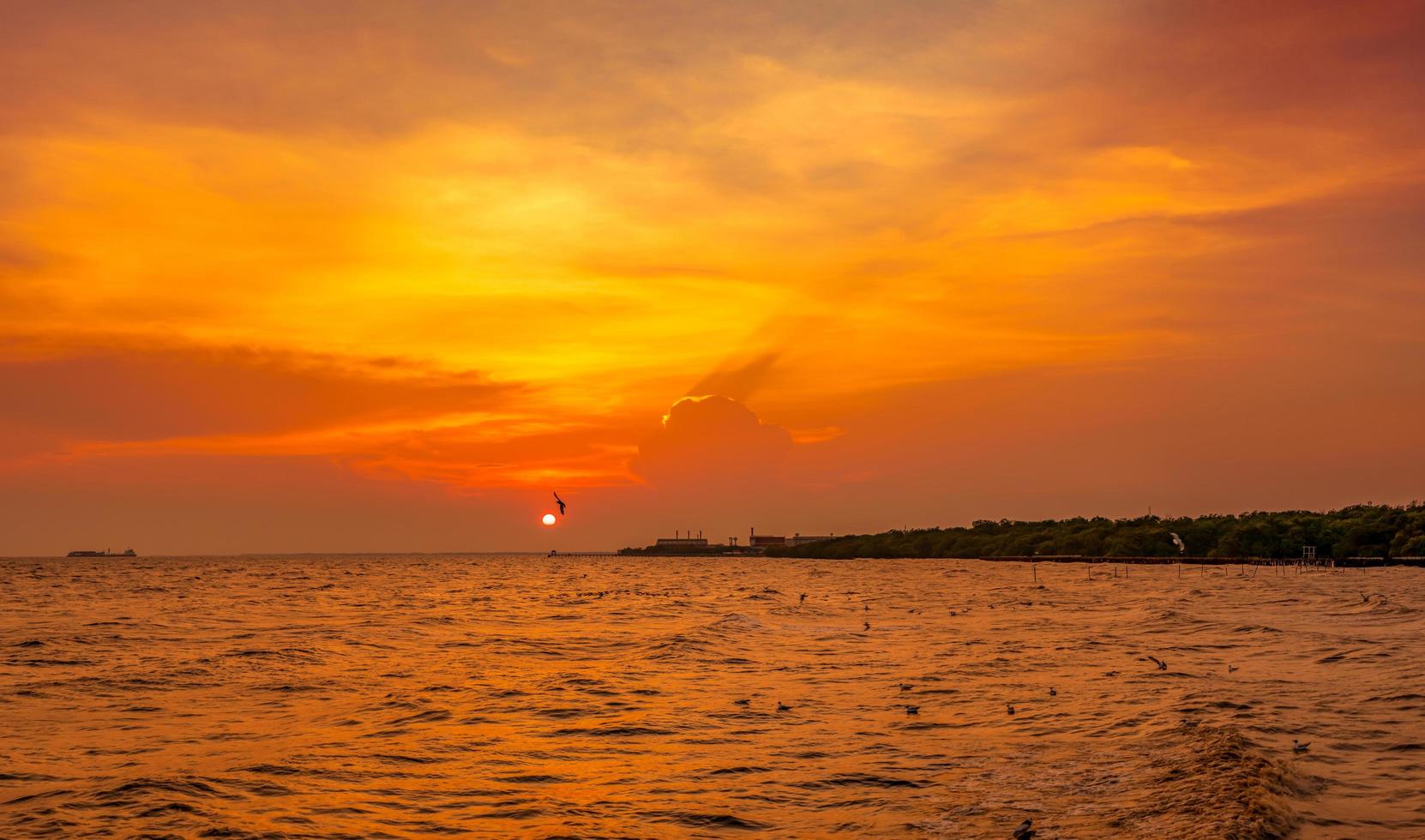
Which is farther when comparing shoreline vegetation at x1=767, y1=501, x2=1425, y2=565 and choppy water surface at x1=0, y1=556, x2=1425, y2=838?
shoreline vegetation at x1=767, y1=501, x2=1425, y2=565

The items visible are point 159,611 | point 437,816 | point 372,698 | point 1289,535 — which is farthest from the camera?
point 1289,535

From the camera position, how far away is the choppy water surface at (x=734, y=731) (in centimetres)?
1628

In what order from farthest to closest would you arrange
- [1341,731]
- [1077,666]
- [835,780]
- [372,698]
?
[1077,666] < [372,698] < [1341,731] < [835,780]

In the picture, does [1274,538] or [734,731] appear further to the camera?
[1274,538]

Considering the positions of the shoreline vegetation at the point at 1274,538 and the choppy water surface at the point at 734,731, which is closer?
the choppy water surface at the point at 734,731

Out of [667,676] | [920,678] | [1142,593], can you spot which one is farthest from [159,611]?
[1142,593]

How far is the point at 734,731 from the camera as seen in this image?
2402 centimetres

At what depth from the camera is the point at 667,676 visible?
1337 inches

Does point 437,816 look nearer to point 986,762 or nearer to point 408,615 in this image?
point 986,762

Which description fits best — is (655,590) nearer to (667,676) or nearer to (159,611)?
(159,611)

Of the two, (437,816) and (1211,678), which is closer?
(437,816)

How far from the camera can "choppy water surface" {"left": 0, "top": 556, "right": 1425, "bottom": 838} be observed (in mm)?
16281

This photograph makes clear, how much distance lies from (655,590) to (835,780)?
91.7 meters

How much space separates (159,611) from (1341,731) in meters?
75.0
